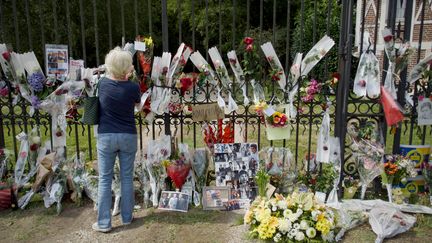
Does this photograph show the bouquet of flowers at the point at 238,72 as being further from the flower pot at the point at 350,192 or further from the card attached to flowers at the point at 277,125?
the flower pot at the point at 350,192

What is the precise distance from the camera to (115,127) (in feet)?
11.1

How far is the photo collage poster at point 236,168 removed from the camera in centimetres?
414

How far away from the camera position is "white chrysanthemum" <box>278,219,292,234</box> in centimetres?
322

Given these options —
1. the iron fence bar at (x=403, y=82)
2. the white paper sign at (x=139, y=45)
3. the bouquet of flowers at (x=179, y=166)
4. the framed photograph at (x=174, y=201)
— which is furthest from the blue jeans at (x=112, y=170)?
the iron fence bar at (x=403, y=82)

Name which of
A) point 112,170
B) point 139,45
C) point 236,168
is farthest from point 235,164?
point 139,45

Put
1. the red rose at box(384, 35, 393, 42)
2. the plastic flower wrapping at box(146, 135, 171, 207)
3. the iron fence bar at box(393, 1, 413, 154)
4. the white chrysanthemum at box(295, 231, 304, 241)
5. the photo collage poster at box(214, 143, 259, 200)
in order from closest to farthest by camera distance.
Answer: the white chrysanthemum at box(295, 231, 304, 241) → the red rose at box(384, 35, 393, 42) → the iron fence bar at box(393, 1, 413, 154) → the plastic flower wrapping at box(146, 135, 171, 207) → the photo collage poster at box(214, 143, 259, 200)

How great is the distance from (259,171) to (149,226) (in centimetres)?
120

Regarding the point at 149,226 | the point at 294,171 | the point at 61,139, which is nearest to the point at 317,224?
the point at 294,171

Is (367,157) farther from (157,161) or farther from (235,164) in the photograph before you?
(157,161)

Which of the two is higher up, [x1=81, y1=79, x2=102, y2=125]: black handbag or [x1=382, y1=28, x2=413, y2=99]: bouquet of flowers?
[x1=382, y1=28, x2=413, y2=99]: bouquet of flowers

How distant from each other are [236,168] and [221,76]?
38.8 inches

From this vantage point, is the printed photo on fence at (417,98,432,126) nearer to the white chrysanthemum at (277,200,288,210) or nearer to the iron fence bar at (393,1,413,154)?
the iron fence bar at (393,1,413,154)

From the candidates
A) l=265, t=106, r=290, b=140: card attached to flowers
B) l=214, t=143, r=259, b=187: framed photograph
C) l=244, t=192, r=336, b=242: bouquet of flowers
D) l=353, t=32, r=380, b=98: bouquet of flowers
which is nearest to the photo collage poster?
l=214, t=143, r=259, b=187: framed photograph

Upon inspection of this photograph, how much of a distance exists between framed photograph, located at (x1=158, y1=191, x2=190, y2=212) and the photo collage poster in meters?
0.40
